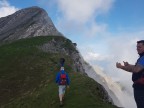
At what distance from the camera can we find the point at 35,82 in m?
39.3

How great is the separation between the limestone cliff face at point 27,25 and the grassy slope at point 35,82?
822 inches

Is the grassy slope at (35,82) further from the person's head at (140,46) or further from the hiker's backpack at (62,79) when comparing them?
the person's head at (140,46)

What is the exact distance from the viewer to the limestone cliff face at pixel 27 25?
82338 mm

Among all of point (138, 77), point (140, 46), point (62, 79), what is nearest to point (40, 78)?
point (62, 79)

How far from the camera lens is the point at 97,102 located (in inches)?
1029

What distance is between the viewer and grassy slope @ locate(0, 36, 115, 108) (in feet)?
91.5

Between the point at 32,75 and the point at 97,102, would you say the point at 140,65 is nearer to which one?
the point at 97,102

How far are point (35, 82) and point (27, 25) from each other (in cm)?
5059

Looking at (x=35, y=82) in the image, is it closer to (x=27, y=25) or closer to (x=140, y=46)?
(x=140, y=46)

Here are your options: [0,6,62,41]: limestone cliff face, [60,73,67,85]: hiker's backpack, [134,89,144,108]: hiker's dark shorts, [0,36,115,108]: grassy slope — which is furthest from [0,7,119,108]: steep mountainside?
[134,89,144,108]: hiker's dark shorts

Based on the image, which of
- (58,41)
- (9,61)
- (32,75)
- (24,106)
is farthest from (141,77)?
(58,41)

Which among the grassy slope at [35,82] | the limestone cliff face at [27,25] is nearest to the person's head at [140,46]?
the grassy slope at [35,82]

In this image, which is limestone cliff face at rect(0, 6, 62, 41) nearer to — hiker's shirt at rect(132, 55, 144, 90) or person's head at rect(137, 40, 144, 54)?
person's head at rect(137, 40, 144, 54)

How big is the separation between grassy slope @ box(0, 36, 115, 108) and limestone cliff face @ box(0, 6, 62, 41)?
20.9 metres
